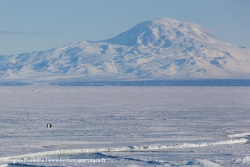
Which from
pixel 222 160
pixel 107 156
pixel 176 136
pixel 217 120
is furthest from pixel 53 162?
pixel 217 120

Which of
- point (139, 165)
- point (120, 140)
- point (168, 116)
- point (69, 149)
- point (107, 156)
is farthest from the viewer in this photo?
point (168, 116)

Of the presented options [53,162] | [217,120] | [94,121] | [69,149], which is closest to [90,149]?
[69,149]

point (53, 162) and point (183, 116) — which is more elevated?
point (53, 162)

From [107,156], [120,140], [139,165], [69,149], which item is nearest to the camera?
[139,165]

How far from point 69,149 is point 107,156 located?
3351 mm

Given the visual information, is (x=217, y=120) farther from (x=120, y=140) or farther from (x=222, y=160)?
(x=222, y=160)

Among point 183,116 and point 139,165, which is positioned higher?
point 139,165

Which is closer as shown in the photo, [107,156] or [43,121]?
[107,156]

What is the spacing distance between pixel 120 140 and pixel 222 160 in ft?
32.4

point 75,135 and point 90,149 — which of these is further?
point 75,135

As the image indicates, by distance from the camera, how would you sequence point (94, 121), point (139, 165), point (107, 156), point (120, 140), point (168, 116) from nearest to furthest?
1. point (139, 165)
2. point (107, 156)
3. point (120, 140)
4. point (94, 121)
5. point (168, 116)

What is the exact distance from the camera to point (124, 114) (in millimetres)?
64438

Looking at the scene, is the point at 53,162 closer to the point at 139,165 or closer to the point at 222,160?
the point at 139,165

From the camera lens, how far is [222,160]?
34656 mm
